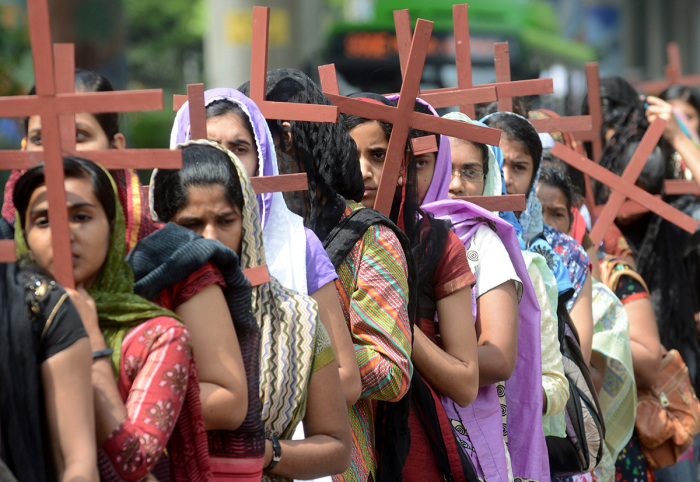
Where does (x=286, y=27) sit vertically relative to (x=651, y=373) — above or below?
above

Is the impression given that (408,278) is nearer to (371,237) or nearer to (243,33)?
(371,237)

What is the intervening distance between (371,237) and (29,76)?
8.76m

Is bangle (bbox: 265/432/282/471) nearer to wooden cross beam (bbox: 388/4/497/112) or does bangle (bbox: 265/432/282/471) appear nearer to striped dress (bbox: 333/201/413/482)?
striped dress (bbox: 333/201/413/482)

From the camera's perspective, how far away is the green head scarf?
2.25 m

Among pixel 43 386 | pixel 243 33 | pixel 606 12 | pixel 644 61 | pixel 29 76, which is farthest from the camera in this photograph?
pixel 606 12

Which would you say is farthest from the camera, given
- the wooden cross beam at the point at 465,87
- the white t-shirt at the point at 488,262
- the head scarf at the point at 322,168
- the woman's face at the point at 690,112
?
the woman's face at the point at 690,112

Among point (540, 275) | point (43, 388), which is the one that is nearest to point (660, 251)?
point (540, 275)

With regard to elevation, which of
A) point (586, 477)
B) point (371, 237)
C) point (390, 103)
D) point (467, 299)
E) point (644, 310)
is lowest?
point (586, 477)

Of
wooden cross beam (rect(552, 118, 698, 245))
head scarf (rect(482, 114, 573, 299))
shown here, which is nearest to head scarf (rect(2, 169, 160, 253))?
head scarf (rect(482, 114, 573, 299))

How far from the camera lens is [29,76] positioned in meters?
11.1

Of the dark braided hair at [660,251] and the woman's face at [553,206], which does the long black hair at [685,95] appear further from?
the woman's face at [553,206]

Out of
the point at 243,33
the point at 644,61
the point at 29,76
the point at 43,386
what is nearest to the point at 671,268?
the point at 43,386

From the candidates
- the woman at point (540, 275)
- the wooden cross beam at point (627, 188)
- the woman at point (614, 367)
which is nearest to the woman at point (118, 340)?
the woman at point (540, 275)

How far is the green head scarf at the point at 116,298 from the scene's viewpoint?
7.38ft
